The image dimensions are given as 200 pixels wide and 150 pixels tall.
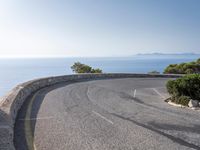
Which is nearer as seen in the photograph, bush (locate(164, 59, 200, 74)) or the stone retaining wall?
the stone retaining wall

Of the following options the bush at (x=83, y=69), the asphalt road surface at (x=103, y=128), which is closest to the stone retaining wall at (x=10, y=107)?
the asphalt road surface at (x=103, y=128)

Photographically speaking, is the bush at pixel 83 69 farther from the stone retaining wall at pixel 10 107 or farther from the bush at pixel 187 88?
the bush at pixel 187 88

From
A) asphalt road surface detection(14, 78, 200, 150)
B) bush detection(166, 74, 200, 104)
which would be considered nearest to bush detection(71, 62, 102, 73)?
bush detection(166, 74, 200, 104)

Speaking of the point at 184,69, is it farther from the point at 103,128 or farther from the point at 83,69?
the point at 103,128

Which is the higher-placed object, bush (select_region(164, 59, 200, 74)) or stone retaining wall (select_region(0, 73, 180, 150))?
stone retaining wall (select_region(0, 73, 180, 150))

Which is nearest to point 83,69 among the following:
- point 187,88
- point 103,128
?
point 187,88

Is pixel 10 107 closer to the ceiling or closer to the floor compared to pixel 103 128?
closer to the ceiling

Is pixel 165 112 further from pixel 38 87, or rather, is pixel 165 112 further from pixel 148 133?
pixel 38 87

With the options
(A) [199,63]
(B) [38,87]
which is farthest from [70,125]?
(A) [199,63]

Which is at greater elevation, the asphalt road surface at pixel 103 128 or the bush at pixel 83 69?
the asphalt road surface at pixel 103 128

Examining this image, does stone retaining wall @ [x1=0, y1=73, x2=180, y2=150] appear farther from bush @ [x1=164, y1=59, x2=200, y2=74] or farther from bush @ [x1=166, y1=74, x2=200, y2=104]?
bush @ [x1=164, y1=59, x2=200, y2=74]

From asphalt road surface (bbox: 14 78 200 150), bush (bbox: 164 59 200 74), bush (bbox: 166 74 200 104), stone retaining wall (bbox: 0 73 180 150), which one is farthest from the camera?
bush (bbox: 164 59 200 74)

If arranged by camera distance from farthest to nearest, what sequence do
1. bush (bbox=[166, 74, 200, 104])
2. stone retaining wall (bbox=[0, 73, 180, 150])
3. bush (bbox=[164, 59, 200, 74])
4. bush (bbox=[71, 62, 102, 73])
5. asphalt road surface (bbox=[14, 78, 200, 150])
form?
bush (bbox=[71, 62, 102, 73]) < bush (bbox=[164, 59, 200, 74]) < bush (bbox=[166, 74, 200, 104]) < asphalt road surface (bbox=[14, 78, 200, 150]) < stone retaining wall (bbox=[0, 73, 180, 150])

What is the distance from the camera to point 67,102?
13.7m
